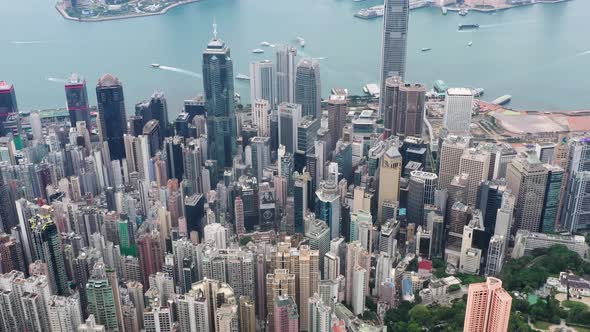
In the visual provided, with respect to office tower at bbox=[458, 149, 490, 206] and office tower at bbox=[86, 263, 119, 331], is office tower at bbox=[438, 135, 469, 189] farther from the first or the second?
office tower at bbox=[86, 263, 119, 331]

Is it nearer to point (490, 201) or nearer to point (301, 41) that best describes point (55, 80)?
point (301, 41)

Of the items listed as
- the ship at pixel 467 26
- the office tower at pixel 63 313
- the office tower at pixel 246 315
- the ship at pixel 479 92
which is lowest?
the office tower at pixel 246 315

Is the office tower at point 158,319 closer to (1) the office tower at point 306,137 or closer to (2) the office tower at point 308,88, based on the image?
(1) the office tower at point 306,137

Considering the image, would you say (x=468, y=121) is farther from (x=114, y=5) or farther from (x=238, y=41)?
(x=114, y=5)

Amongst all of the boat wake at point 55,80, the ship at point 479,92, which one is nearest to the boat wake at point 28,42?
the boat wake at point 55,80

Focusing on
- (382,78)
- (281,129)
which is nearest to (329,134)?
(281,129)

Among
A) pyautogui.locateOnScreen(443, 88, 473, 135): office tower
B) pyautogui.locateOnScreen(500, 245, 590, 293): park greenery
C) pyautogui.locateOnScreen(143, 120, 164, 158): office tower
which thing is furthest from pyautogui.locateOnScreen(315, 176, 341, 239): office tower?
pyautogui.locateOnScreen(443, 88, 473, 135): office tower
